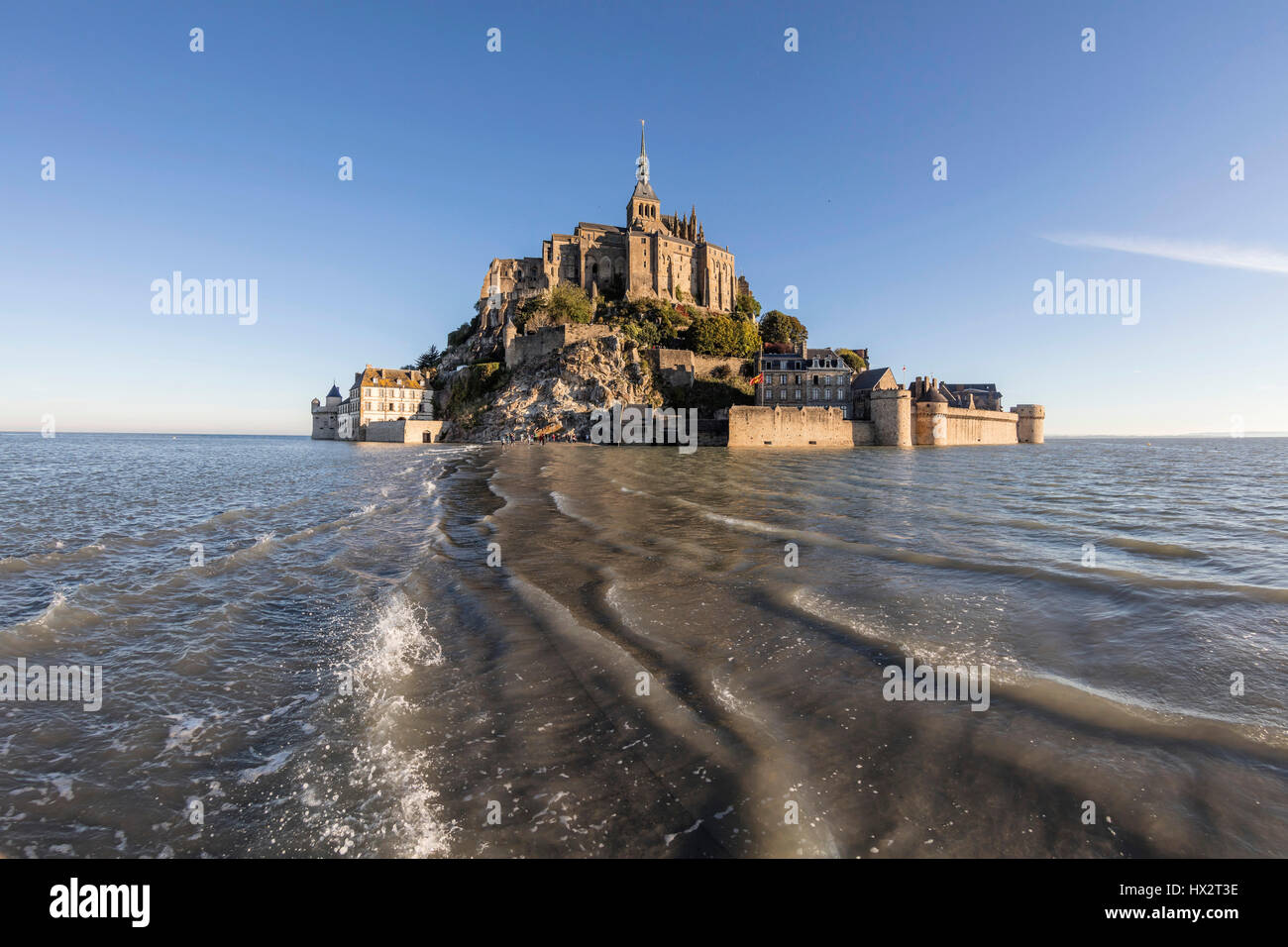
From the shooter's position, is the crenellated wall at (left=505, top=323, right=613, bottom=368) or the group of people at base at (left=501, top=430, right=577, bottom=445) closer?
the group of people at base at (left=501, top=430, right=577, bottom=445)

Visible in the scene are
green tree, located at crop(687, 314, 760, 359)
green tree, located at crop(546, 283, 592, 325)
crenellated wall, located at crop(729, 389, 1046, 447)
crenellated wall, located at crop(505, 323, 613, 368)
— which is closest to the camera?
crenellated wall, located at crop(729, 389, 1046, 447)

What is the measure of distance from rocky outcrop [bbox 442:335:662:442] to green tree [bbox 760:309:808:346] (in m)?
23.7

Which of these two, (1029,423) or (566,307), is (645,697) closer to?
(566,307)

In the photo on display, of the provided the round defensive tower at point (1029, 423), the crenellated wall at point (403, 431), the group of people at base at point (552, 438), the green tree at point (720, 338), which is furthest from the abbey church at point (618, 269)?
the round defensive tower at point (1029, 423)

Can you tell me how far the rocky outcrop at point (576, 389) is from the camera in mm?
69938

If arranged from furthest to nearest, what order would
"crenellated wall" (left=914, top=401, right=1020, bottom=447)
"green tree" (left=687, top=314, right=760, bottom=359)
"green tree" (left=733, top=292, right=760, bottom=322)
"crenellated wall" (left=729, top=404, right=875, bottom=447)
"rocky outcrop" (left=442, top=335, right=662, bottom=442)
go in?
"green tree" (left=733, top=292, right=760, bottom=322) < "green tree" (left=687, top=314, right=760, bottom=359) < "rocky outcrop" (left=442, top=335, right=662, bottom=442) < "crenellated wall" (left=914, top=401, right=1020, bottom=447) < "crenellated wall" (left=729, top=404, right=875, bottom=447)

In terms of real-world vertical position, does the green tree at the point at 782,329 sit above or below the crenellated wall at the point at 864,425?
above

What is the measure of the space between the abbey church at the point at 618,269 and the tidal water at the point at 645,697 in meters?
78.0

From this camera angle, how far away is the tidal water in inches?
146

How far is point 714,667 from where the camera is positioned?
6.18m

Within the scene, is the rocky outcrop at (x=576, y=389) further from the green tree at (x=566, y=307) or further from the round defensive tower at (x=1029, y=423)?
the round defensive tower at (x=1029, y=423)

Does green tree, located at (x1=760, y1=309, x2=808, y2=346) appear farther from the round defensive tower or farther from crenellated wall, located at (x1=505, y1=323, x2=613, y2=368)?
the round defensive tower

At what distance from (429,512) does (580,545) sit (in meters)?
7.46

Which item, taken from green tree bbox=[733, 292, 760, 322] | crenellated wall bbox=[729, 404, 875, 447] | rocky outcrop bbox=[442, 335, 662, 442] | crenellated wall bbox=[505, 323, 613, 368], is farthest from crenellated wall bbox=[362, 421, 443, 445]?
green tree bbox=[733, 292, 760, 322]
